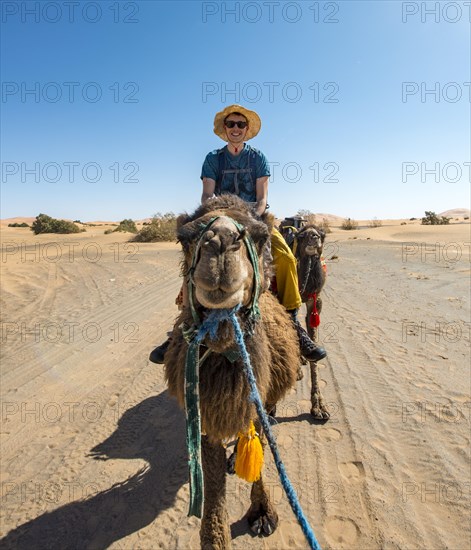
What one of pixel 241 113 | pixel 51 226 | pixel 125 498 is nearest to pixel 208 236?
pixel 241 113

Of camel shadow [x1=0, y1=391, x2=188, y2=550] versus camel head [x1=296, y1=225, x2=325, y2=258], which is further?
camel head [x1=296, y1=225, x2=325, y2=258]

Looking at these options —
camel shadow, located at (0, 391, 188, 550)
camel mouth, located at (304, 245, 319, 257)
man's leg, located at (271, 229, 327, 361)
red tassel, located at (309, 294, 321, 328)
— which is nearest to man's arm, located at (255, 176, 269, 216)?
man's leg, located at (271, 229, 327, 361)

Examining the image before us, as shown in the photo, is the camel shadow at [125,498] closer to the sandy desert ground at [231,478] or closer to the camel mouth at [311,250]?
the sandy desert ground at [231,478]

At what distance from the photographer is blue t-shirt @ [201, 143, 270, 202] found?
3842 mm

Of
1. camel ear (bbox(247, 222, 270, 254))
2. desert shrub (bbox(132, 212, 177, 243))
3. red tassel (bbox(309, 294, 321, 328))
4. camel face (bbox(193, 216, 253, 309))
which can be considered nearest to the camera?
camel face (bbox(193, 216, 253, 309))

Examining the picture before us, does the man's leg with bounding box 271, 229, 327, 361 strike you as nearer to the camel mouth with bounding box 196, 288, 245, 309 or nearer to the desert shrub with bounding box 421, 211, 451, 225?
the camel mouth with bounding box 196, 288, 245, 309

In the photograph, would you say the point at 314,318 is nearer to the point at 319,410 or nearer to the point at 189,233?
the point at 319,410

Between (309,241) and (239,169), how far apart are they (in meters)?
2.46

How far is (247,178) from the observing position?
389cm

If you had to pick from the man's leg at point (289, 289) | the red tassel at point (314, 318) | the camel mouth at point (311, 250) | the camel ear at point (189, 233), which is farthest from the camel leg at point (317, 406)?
the camel ear at point (189, 233)

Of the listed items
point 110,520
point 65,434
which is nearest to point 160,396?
point 65,434

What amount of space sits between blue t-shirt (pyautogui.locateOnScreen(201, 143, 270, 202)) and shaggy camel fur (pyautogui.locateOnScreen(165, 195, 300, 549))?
3.99 feet

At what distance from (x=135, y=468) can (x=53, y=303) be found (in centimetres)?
759

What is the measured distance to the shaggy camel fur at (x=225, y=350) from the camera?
70.3 inches
